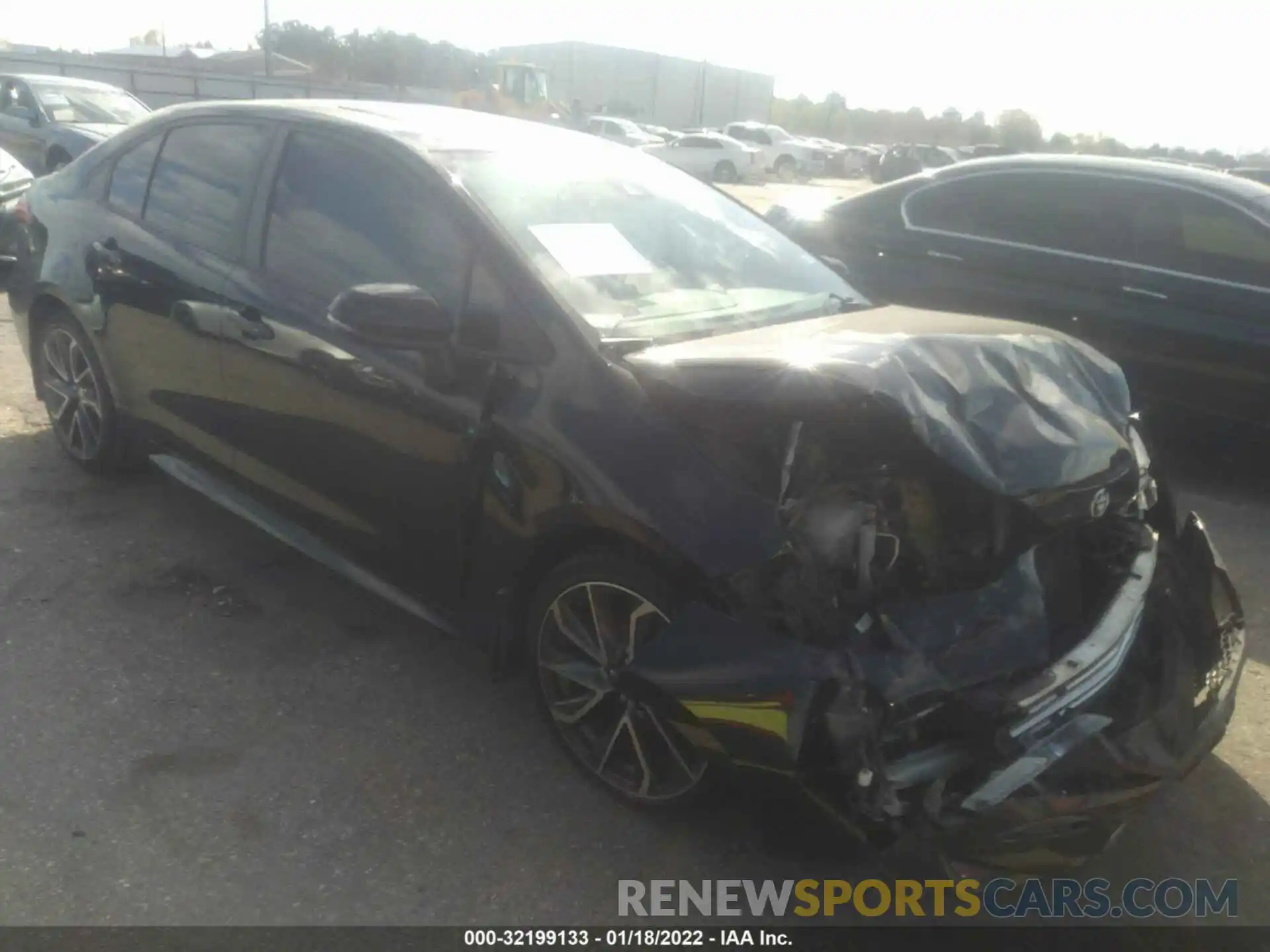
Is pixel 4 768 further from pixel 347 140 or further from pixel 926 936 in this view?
pixel 926 936

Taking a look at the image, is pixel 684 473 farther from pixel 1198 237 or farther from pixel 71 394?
pixel 1198 237

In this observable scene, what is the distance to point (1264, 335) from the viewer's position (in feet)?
16.5

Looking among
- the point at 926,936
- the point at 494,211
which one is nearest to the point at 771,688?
the point at 926,936

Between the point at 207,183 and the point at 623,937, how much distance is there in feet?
9.91

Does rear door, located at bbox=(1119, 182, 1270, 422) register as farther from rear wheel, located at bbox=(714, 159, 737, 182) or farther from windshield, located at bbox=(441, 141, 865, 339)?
rear wheel, located at bbox=(714, 159, 737, 182)

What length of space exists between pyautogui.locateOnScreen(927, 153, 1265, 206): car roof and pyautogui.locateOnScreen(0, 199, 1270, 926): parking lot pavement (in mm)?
2466

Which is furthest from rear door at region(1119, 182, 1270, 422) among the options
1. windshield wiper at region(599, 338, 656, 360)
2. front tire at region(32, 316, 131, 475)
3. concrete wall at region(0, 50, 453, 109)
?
concrete wall at region(0, 50, 453, 109)

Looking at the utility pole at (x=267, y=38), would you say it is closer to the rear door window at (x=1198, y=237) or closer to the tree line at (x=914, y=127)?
the tree line at (x=914, y=127)

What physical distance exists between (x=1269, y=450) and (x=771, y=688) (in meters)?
4.14

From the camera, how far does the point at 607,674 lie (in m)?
2.83

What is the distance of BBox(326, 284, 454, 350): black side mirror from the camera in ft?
9.47

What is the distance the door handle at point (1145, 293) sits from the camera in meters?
5.29

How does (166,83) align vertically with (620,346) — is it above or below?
above

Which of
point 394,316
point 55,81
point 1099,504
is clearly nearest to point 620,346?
point 394,316
